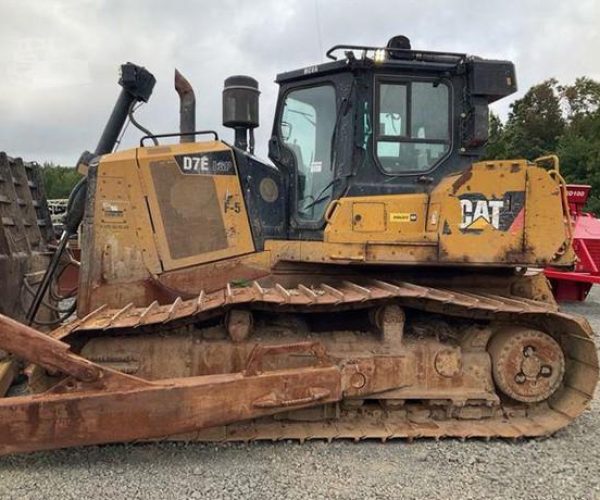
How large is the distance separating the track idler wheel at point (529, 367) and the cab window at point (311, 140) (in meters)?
1.75

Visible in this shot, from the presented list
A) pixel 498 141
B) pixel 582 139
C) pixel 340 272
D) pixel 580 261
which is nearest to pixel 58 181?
pixel 498 141

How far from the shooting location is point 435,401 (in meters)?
4.16

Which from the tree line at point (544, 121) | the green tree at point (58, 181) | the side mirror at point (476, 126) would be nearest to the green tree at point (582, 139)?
the tree line at point (544, 121)

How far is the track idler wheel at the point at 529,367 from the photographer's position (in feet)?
13.7

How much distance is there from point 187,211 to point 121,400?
1.56 m

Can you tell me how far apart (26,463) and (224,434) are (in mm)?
1238

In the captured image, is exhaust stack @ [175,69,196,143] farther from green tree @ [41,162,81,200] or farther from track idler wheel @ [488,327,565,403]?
green tree @ [41,162,81,200]

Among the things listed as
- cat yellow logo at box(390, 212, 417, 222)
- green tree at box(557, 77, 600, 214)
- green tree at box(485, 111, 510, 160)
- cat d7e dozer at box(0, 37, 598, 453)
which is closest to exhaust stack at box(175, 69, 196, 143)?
cat d7e dozer at box(0, 37, 598, 453)

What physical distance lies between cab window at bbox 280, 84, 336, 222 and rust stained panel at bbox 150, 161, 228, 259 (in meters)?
0.70

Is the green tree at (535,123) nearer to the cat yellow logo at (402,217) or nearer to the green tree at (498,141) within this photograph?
the green tree at (498,141)

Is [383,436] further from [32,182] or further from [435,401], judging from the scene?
[32,182]

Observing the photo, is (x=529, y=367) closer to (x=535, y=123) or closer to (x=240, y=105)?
(x=240, y=105)

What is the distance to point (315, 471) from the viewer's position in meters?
3.54

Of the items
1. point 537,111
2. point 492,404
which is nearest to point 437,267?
point 492,404
